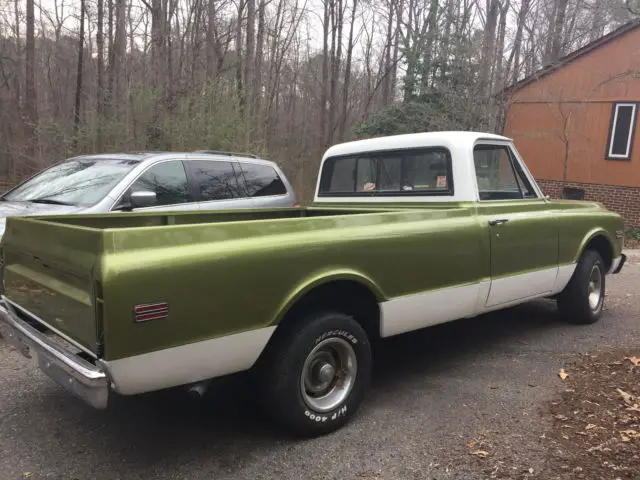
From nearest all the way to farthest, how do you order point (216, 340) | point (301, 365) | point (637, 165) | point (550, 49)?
point (216, 340), point (301, 365), point (637, 165), point (550, 49)

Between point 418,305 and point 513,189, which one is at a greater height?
point 513,189

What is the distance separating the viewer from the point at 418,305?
380 cm

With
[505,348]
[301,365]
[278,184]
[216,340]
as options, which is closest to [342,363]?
[301,365]

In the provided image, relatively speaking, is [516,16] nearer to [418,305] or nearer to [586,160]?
[586,160]

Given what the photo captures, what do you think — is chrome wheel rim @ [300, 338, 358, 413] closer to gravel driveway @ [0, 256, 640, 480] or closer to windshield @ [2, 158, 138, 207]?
gravel driveway @ [0, 256, 640, 480]

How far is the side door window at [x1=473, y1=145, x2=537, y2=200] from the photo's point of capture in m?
4.63

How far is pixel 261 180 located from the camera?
708cm

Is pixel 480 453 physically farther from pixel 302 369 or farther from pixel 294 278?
pixel 294 278

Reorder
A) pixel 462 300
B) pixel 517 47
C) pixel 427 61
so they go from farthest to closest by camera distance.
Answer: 1. pixel 517 47
2. pixel 427 61
3. pixel 462 300

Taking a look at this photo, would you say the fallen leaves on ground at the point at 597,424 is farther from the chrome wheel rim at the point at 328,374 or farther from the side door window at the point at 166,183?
the side door window at the point at 166,183

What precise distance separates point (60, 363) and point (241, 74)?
18.8 meters

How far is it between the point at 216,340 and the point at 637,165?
50.8 ft

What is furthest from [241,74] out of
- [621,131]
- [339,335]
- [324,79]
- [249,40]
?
[339,335]

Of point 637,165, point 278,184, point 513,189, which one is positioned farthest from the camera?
point 637,165
